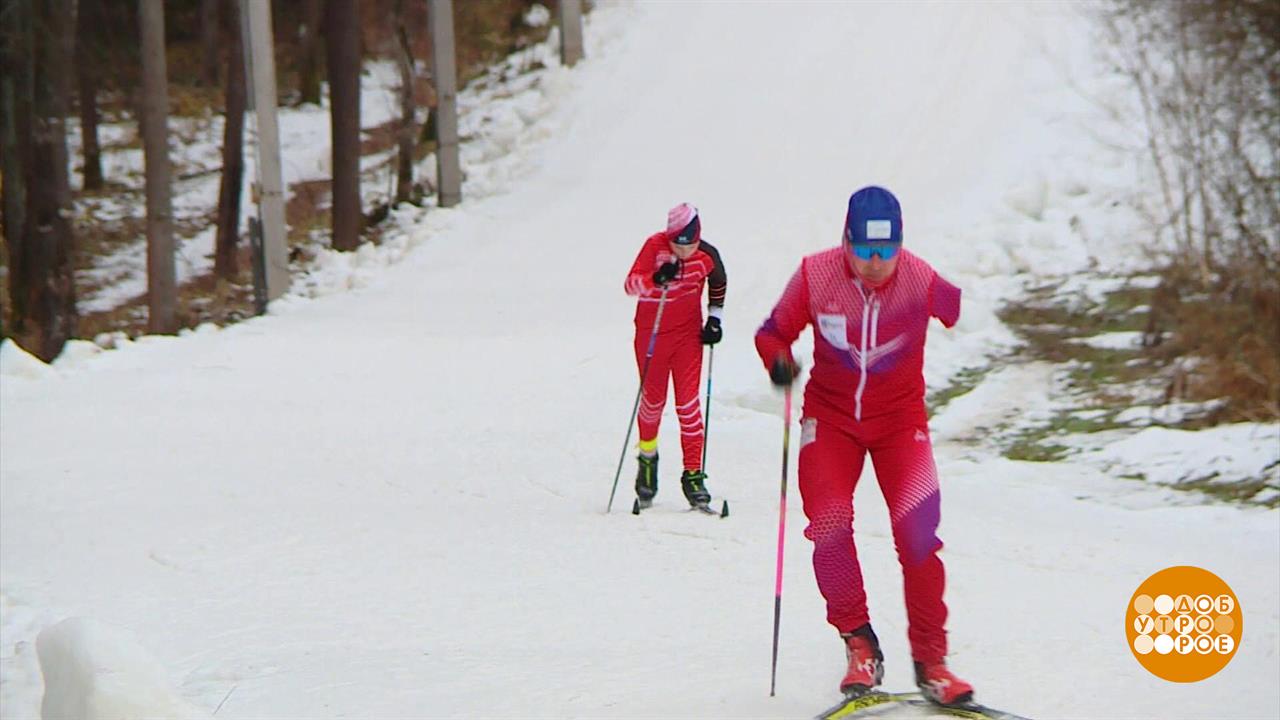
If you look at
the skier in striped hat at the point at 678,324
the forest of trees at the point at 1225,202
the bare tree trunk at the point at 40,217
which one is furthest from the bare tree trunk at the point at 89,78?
the skier in striped hat at the point at 678,324

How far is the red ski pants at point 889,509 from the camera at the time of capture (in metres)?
5.79

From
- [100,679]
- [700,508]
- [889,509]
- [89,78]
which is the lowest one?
[700,508]

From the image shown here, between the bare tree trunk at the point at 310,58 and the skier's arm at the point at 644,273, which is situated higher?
the bare tree trunk at the point at 310,58

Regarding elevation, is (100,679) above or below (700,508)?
above

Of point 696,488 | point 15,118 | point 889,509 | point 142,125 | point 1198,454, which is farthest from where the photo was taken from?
point 142,125

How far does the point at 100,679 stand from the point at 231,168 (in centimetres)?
2058

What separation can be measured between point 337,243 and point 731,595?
1607cm

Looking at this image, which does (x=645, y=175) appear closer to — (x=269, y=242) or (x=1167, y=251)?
(x=269, y=242)

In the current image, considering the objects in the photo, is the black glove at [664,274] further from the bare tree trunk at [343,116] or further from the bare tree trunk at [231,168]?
the bare tree trunk at [231,168]

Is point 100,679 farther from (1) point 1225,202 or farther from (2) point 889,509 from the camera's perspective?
(1) point 1225,202

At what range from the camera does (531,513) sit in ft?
34.1

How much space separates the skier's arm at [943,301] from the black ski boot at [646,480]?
4.33 m

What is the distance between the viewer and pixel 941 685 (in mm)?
5680

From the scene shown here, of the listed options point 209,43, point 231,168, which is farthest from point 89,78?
point 231,168
